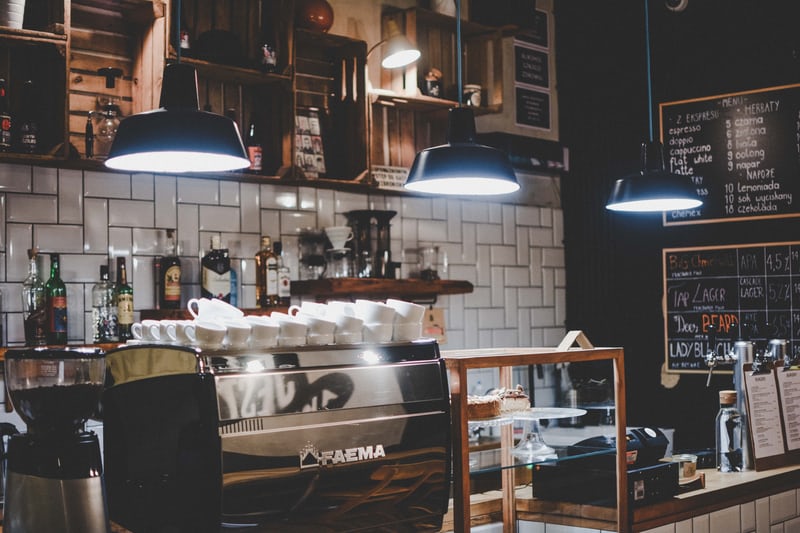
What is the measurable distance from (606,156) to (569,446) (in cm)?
307

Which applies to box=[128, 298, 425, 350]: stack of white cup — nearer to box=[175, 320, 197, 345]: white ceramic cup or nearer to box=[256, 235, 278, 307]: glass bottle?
box=[175, 320, 197, 345]: white ceramic cup

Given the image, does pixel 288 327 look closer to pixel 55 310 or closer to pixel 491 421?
pixel 491 421

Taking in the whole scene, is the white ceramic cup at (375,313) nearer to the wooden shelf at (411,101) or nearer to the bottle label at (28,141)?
the bottle label at (28,141)

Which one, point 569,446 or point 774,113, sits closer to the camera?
point 569,446

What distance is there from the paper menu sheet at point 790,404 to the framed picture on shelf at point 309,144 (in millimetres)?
2186

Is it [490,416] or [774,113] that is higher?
[774,113]

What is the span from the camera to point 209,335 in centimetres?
199

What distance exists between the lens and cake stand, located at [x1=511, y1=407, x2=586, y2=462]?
2.78 metres

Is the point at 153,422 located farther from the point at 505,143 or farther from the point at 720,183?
the point at 720,183

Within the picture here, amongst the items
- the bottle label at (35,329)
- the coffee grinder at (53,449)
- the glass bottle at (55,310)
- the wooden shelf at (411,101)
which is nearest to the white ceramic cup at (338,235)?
the wooden shelf at (411,101)

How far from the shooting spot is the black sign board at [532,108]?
5527 mm

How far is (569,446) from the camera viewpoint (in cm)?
283

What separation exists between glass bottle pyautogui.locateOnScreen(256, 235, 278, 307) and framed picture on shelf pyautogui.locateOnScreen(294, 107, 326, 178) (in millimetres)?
400

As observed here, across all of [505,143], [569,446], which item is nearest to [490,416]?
[569,446]
